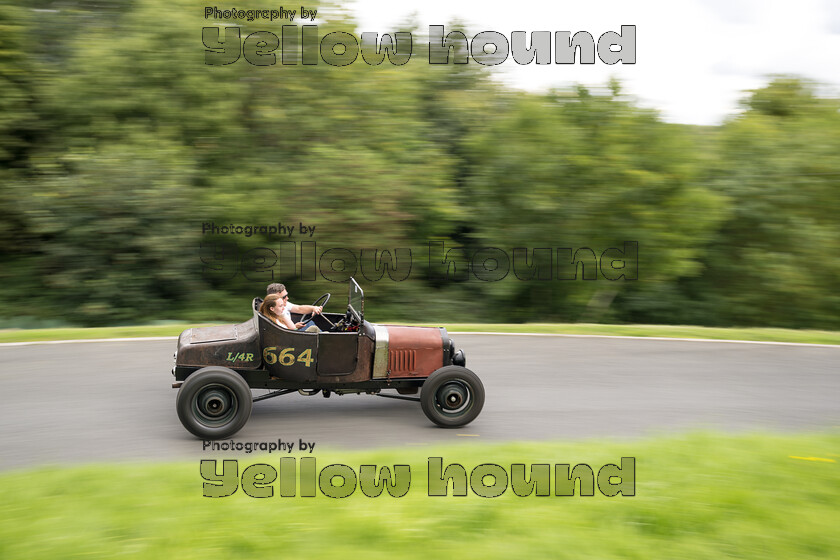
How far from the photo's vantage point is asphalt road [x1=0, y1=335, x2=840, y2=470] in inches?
263

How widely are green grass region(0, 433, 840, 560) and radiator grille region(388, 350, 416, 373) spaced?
4.39 ft

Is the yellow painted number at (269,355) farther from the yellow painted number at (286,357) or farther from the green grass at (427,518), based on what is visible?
the green grass at (427,518)

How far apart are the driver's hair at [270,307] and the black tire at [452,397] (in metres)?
1.56

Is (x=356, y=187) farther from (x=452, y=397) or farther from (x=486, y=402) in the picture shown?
(x=452, y=397)

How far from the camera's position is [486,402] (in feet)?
25.9

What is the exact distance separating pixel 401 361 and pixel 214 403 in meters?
1.77

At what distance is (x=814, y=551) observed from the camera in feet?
14.4

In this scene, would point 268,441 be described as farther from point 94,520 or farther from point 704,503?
point 704,503

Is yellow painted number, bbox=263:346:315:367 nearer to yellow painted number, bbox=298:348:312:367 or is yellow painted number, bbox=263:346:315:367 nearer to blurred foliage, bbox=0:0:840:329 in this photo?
yellow painted number, bbox=298:348:312:367

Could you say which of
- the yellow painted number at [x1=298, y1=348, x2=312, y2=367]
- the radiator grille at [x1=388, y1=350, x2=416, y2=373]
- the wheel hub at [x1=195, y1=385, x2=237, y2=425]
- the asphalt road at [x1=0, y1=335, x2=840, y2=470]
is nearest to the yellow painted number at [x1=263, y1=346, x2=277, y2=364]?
the yellow painted number at [x1=298, y1=348, x2=312, y2=367]

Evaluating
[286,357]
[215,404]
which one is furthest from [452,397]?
[215,404]

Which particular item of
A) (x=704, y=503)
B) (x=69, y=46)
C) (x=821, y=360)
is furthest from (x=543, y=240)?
(x=704, y=503)

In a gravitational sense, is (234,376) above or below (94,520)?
above

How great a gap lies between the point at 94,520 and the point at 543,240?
15845 millimetres
